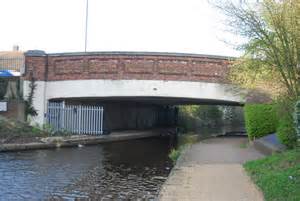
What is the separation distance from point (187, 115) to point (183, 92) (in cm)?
3207

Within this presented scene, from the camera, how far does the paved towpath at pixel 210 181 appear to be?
→ 10102mm

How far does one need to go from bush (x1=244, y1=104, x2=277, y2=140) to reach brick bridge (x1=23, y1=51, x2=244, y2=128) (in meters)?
4.27

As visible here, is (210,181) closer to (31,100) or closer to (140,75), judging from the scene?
(140,75)

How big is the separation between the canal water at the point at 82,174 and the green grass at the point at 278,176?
239cm

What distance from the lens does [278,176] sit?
10.8 m

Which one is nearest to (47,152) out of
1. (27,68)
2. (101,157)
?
(101,157)

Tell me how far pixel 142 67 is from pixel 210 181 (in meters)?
17.0

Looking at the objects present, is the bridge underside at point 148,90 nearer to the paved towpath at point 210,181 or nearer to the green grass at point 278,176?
the paved towpath at point 210,181

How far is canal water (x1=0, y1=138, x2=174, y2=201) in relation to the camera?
12006 millimetres

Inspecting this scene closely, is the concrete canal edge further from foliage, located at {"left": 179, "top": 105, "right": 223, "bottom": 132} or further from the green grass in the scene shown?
foliage, located at {"left": 179, "top": 105, "right": 223, "bottom": 132}

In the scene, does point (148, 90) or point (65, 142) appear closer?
point (65, 142)

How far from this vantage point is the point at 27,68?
29281 millimetres

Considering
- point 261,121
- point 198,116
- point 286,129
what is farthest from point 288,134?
point 198,116

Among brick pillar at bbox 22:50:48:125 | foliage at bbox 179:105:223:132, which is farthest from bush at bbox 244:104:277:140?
foliage at bbox 179:105:223:132
